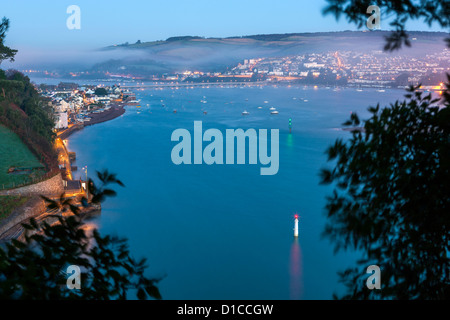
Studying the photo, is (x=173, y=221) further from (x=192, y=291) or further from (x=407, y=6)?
(x=407, y=6)

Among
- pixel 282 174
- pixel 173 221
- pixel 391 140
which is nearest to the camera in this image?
pixel 391 140

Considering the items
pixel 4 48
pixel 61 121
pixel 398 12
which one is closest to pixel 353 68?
pixel 61 121

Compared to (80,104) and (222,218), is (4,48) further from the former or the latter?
(80,104)

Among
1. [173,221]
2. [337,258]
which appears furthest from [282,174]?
[337,258]

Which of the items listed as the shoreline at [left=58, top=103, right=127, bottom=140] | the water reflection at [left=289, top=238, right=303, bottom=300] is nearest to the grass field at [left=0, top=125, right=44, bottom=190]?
the water reflection at [left=289, top=238, right=303, bottom=300]

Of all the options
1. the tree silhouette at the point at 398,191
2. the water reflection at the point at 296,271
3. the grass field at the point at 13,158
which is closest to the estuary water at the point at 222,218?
the water reflection at the point at 296,271

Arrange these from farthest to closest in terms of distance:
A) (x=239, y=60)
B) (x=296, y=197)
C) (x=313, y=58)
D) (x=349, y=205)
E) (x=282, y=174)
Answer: (x=239, y=60) < (x=313, y=58) < (x=282, y=174) < (x=296, y=197) < (x=349, y=205)
